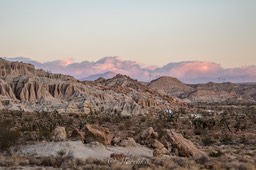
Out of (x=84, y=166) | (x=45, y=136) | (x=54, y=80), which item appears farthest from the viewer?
(x=54, y=80)

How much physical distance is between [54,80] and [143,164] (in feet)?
282

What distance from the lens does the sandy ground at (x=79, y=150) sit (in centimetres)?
2348

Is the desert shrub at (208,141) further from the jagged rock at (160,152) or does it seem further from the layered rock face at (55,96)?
the layered rock face at (55,96)

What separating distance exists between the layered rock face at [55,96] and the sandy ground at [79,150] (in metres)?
50.4

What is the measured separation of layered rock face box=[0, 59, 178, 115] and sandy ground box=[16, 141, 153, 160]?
5043 centimetres

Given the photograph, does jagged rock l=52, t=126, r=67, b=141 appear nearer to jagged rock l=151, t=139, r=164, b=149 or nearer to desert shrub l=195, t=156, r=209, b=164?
jagged rock l=151, t=139, r=164, b=149

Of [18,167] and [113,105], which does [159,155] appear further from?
[113,105]

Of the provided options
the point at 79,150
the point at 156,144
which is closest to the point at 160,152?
the point at 156,144

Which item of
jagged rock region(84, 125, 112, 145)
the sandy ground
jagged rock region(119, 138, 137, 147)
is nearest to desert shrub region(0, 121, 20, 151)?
the sandy ground

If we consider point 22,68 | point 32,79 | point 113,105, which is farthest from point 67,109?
point 22,68

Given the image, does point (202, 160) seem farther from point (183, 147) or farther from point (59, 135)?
point (59, 135)

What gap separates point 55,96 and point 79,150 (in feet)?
239

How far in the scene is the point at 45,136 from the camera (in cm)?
2850

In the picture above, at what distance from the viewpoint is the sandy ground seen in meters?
23.5
